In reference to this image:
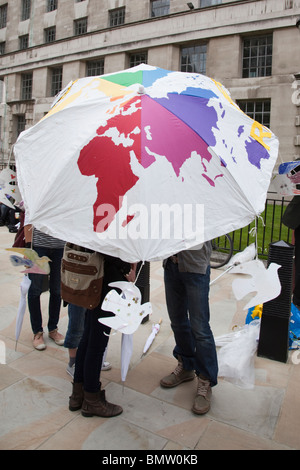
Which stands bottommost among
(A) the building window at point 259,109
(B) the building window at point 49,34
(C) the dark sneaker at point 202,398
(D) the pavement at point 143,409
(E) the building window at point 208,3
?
(D) the pavement at point 143,409

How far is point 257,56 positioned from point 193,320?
68.7 feet

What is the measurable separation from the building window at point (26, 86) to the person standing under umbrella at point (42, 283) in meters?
31.5

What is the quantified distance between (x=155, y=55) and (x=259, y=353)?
2262 cm

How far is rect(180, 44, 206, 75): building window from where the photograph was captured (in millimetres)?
21250

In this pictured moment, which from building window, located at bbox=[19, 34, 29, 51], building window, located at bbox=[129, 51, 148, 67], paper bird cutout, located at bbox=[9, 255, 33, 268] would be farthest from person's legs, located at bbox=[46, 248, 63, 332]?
building window, located at bbox=[19, 34, 29, 51]

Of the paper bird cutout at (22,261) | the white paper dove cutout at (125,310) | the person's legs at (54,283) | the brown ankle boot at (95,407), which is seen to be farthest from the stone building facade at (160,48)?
the white paper dove cutout at (125,310)

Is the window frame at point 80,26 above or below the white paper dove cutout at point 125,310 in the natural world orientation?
above

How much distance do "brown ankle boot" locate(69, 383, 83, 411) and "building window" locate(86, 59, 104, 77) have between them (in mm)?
26375

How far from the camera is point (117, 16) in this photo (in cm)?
2480

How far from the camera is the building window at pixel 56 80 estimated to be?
92.6ft

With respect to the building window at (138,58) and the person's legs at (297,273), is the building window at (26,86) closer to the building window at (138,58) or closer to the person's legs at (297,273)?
the building window at (138,58)

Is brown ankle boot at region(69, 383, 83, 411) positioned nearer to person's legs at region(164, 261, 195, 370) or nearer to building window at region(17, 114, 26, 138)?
person's legs at region(164, 261, 195, 370)

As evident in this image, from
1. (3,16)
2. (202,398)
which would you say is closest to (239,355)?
(202,398)
